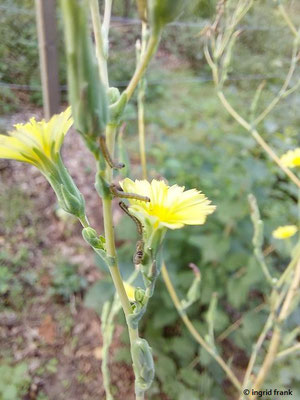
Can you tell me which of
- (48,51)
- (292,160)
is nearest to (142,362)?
(292,160)

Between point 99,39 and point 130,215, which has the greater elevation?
point 99,39

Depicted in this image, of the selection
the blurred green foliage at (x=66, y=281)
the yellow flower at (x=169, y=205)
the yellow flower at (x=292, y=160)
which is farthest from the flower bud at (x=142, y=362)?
the blurred green foliage at (x=66, y=281)

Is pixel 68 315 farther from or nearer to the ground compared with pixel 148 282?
nearer to the ground

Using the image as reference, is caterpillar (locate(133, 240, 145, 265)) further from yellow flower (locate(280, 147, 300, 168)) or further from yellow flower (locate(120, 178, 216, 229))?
yellow flower (locate(280, 147, 300, 168))

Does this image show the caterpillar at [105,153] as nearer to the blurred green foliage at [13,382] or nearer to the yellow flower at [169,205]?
the yellow flower at [169,205]

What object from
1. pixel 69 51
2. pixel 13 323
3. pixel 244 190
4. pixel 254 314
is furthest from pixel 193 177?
pixel 69 51

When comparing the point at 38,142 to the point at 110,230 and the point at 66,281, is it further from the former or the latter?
the point at 66,281

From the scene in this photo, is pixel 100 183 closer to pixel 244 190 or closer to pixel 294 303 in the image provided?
pixel 294 303
